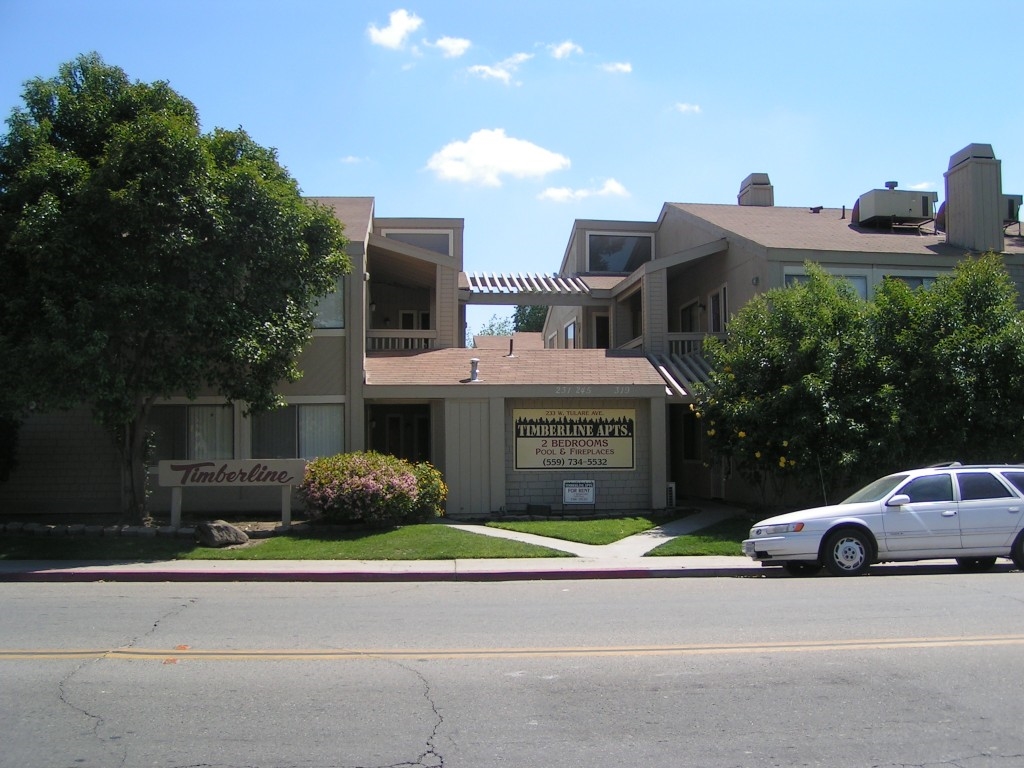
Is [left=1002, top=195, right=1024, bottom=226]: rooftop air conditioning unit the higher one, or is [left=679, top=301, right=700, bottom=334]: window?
[left=1002, top=195, right=1024, bottom=226]: rooftop air conditioning unit

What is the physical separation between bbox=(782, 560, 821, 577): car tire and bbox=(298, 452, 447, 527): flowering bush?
22.2 ft

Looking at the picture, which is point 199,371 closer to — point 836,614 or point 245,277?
point 245,277

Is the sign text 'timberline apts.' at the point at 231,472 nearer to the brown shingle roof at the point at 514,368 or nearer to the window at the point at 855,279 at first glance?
the brown shingle roof at the point at 514,368

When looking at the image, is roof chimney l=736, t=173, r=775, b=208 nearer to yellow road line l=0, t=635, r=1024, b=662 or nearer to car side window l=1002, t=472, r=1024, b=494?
car side window l=1002, t=472, r=1024, b=494

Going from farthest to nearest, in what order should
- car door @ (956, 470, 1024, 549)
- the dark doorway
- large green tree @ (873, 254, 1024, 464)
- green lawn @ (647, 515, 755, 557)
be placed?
the dark doorway, large green tree @ (873, 254, 1024, 464), green lawn @ (647, 515, 755, 557), car door @ (956, 470, 1024, 549)

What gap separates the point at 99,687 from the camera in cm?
653

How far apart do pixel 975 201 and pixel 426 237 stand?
13959mm

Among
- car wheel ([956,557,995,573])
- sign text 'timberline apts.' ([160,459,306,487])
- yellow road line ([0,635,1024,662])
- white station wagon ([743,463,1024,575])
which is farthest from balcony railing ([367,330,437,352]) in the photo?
yellow road line ([0,635,1024,662])

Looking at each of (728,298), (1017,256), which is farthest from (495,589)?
(1017,256)

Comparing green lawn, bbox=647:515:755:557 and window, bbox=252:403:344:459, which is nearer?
green lawn, bbox=647:515:755:557

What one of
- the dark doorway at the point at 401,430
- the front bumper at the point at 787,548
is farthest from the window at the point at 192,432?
the front bumper at the point at 787,548

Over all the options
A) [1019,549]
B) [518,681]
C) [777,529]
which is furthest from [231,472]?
[1019,549]

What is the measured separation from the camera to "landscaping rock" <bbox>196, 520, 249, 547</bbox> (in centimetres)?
1459

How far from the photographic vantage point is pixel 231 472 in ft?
52.3
